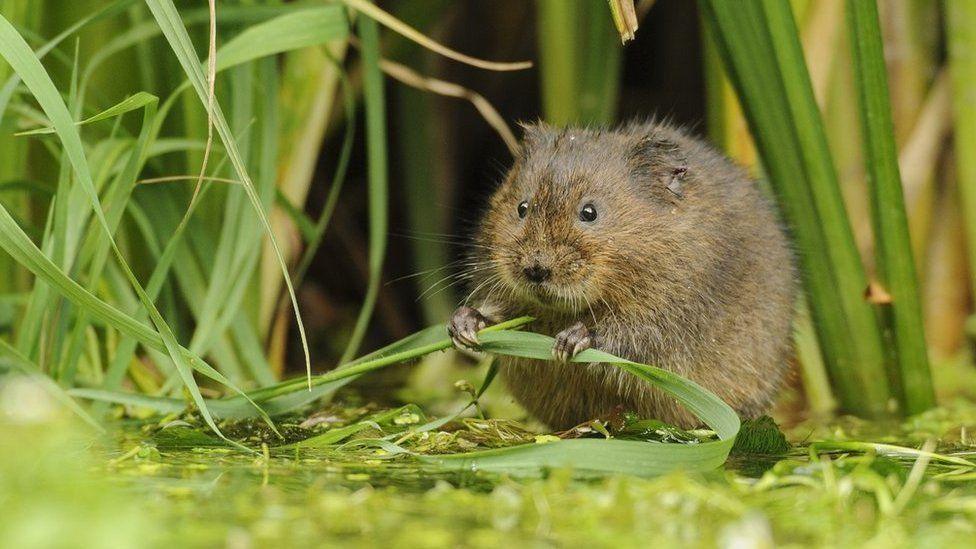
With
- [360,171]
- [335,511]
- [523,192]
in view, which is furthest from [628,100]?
[335,511]

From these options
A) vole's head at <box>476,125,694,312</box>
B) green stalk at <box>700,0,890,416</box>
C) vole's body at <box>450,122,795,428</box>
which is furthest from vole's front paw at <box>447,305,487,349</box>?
green stalk at <box>700,0,890,416</box>

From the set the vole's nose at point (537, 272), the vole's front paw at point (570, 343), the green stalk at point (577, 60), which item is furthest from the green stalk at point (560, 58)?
the vole's front paw at point (570, 343)

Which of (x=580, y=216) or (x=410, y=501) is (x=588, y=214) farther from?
(x=410, y=501)

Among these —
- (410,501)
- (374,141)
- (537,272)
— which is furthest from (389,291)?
(410,501)

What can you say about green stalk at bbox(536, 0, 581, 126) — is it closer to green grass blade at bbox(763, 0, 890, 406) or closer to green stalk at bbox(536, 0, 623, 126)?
green stalk at bbox(536, 0, 623, 126)

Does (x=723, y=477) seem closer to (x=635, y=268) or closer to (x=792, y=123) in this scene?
(x=635, y=268)
